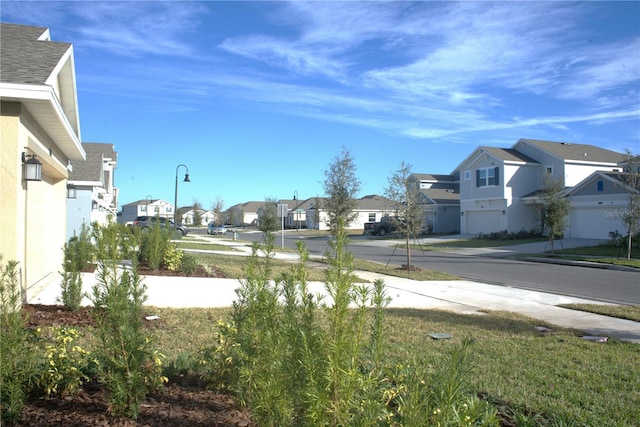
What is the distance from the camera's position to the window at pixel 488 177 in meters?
39.1

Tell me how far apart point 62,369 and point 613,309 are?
10.4m

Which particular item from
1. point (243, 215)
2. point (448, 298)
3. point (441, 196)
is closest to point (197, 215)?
point (243, 215)

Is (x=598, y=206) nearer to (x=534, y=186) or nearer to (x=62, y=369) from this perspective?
(x=534, y=186)

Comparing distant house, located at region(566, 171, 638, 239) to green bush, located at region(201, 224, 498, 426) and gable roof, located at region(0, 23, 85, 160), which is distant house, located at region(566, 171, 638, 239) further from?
green bush, located at region(201, 224, 498, 426)

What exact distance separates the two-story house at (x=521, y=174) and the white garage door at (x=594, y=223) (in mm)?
2998

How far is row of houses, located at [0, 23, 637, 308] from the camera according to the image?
7613 mm

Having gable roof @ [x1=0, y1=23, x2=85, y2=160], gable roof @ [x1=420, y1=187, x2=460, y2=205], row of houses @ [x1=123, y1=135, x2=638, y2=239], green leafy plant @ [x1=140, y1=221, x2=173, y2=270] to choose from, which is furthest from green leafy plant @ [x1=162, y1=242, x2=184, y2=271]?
gable roof @ [x1=420, y1=187, x2=460, y2=205]

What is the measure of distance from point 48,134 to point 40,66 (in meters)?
2.52

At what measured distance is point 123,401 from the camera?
3475 millimetres

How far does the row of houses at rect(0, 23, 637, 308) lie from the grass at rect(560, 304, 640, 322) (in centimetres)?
904

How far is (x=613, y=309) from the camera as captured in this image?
10.4 m

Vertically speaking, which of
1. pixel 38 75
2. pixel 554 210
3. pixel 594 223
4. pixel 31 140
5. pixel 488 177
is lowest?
pixel 594 223

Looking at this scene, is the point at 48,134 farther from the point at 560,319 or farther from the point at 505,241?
the point at 505,241

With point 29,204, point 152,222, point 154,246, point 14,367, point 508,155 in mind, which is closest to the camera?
point 14,367
